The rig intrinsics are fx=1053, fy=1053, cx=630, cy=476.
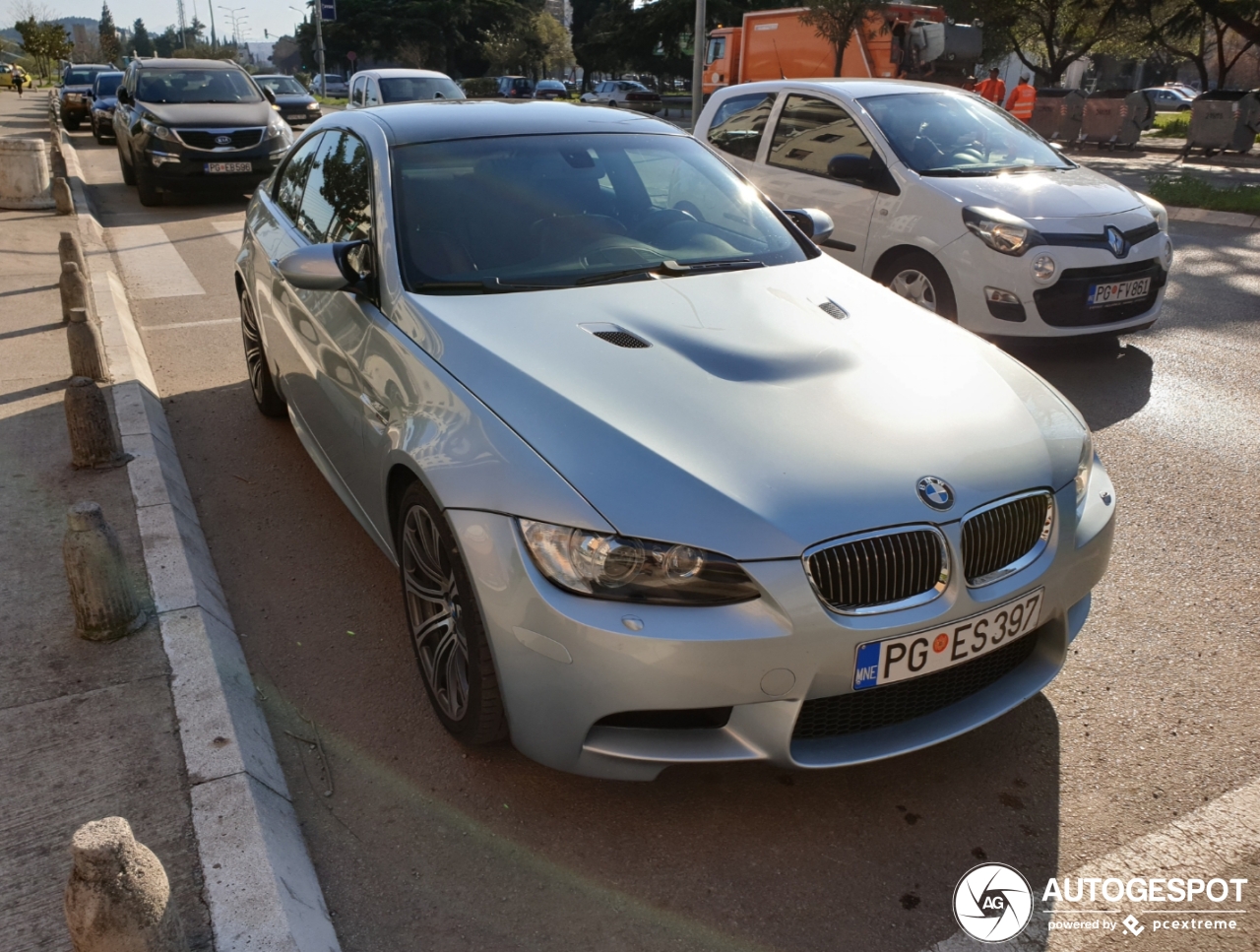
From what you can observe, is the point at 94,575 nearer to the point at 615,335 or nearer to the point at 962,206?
the point at 615,335

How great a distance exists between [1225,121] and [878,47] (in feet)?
22.8

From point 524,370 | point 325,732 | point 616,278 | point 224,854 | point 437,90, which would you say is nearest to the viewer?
point 224,854

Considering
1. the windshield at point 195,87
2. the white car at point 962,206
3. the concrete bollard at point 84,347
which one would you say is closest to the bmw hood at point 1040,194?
the white car at point 962,206

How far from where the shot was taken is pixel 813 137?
24.8ft

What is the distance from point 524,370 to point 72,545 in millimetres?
1631

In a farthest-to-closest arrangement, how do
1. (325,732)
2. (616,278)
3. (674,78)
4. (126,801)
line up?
(674,78)
(616,278)
(325,732)
(126,801)

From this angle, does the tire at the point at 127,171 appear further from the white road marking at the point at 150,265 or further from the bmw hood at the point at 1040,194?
the bmw hood at the point at 1040,194

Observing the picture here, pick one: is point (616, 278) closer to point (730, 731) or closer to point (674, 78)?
point (730, 731)

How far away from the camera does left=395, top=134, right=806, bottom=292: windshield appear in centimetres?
358

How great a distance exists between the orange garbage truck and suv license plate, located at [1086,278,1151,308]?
55.8 ft

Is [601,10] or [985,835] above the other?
[601,10]

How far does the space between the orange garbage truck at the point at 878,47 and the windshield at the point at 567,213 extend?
19.6m

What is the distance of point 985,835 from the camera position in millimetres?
2715

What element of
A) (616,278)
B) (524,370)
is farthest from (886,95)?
(524,370)
